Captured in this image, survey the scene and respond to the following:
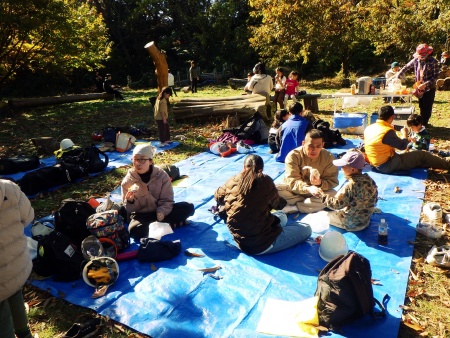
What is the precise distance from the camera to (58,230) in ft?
16.6

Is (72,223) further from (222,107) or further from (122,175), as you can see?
(222,107)

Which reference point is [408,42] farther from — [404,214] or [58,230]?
[58,230]

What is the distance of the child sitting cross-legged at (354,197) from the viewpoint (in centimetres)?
474

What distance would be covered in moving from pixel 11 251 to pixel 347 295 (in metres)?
2.87

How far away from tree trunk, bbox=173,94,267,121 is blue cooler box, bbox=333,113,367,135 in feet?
7.89

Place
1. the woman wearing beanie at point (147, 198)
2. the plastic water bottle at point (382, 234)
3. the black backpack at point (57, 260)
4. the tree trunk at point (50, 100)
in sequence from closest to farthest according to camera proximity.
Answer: the black backpack at point (57, 260) → the plastic water bottle at point (382, 234) → the woman wearing beanie at point (147, 198) → the tree trunk at point (50, 100)

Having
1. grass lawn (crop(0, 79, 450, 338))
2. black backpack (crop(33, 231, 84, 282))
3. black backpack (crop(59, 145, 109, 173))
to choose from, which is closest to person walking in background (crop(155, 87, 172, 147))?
grass lawn (crop(0, 79, 450, 338))

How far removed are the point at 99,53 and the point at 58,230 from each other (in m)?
20.6

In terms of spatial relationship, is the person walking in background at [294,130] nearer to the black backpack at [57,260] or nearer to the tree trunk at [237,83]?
the black backpack at [57,260]

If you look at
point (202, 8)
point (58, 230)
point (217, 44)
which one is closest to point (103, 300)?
point (58, 230)

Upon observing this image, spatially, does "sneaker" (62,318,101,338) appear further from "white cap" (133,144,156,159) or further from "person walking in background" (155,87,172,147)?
"person walking in background" (155,87,172,147)

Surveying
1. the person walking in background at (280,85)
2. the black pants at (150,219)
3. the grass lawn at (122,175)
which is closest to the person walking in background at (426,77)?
the grass lawn at (122,175)

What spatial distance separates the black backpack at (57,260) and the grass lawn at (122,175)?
26cm

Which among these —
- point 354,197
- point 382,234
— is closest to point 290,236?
point 354,197
